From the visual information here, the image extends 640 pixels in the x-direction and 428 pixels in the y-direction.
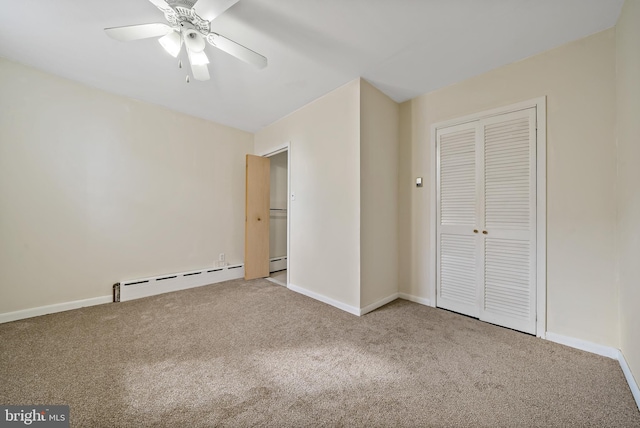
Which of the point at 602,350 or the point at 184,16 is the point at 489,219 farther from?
the point at 184,16

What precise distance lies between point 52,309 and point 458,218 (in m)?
4.64

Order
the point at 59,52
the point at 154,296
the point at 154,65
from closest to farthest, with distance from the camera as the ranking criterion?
the point at 59,52 → the point at 154,65 → the point at 154,296

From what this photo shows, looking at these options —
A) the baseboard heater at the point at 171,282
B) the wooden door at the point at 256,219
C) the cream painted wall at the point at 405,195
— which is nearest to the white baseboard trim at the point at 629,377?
the cream painted wall at the point at 405,195

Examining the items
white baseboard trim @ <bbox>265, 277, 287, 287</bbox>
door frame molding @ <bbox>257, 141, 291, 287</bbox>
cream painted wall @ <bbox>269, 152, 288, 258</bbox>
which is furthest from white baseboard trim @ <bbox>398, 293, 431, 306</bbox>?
cream painted wall @ <bbox>269, 152, 288, 258</bbox>

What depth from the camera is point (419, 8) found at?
172 cm

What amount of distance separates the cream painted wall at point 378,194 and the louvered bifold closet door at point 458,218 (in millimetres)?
540

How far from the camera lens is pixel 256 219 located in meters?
4.15

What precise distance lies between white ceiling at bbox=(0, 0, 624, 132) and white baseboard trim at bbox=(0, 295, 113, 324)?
2.58 metres

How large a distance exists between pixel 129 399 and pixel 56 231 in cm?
241

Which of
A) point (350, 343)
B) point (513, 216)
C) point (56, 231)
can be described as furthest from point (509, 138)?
point (56, 231)

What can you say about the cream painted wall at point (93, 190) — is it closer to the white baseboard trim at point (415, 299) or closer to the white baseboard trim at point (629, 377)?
the white baseboard trim at point (415, 299)

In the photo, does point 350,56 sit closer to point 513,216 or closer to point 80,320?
point 513,216

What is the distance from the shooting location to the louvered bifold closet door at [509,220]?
218cm

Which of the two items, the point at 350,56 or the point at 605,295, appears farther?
the point at 350,56
